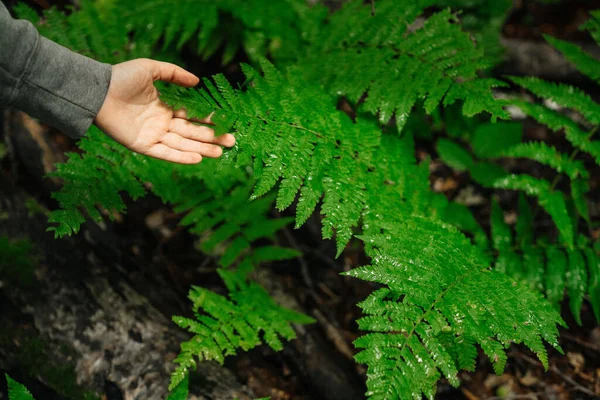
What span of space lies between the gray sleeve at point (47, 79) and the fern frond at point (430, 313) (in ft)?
4.86

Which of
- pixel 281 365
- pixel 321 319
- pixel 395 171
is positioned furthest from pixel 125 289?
pixel 395 171

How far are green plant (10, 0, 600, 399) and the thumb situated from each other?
206 millimetres

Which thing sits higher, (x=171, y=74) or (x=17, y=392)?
(x=171, y=74)

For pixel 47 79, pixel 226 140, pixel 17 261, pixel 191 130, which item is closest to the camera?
pixel 47 79

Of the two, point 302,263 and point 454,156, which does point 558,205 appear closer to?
point 454,156

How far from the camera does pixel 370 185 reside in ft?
7.25

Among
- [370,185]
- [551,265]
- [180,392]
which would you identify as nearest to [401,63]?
[370,185]

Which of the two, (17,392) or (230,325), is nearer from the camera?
(17,392)

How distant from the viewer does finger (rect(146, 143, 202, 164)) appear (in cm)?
205

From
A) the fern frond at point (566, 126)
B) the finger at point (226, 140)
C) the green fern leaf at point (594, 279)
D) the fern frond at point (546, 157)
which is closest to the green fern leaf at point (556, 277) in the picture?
the green fern leaf at point (594, 279)

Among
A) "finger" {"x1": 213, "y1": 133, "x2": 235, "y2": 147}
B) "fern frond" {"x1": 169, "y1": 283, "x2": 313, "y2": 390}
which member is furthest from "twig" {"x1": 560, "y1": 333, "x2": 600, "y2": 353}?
"finger" {"x1": 213, "y1": 133, "x2": 235, "y2": 147}

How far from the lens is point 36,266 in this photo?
2.49 m

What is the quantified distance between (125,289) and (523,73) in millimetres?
4326

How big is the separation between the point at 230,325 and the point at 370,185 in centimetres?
111
